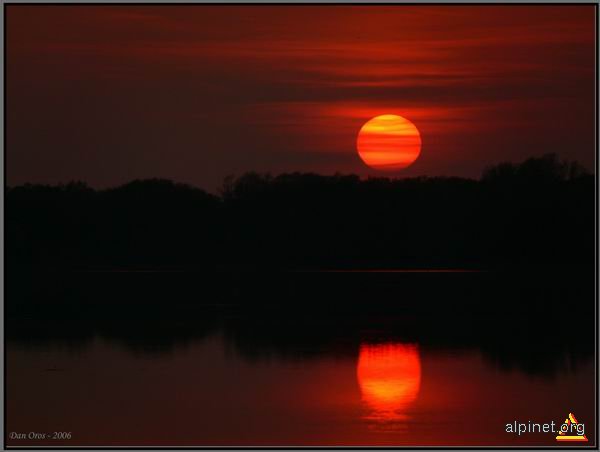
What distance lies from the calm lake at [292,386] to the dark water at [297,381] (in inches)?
1.0

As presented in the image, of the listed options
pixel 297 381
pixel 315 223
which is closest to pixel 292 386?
pixel 297 381

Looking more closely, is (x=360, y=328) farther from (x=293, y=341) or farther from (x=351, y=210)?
(x=351, y=210)

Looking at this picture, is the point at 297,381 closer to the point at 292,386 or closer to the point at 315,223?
the point at 292,386

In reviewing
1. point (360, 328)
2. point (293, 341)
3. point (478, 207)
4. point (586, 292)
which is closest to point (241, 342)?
point (293, 341)

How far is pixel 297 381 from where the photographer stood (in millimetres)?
14539

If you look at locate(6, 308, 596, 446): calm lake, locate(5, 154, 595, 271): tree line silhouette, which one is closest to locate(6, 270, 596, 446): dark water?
locate(6, 308, 596, 446): calm lake

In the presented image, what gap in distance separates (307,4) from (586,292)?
19450 millimetres

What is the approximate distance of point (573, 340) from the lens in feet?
61.0

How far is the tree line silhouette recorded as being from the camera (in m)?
62.9

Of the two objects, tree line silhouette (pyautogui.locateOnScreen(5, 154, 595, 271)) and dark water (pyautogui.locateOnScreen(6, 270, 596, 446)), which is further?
tree line silhouette (pyautogui.locateOnScreen(5, 154, 595, 271))

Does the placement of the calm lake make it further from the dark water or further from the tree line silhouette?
the tree line silhouette

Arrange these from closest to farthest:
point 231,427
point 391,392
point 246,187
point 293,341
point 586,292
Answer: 1. point 231,427
2. point 391,392
3. point 293,341
4. point 586,292
5. point 246,187

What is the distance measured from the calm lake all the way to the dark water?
0.03 m

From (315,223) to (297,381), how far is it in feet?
192
